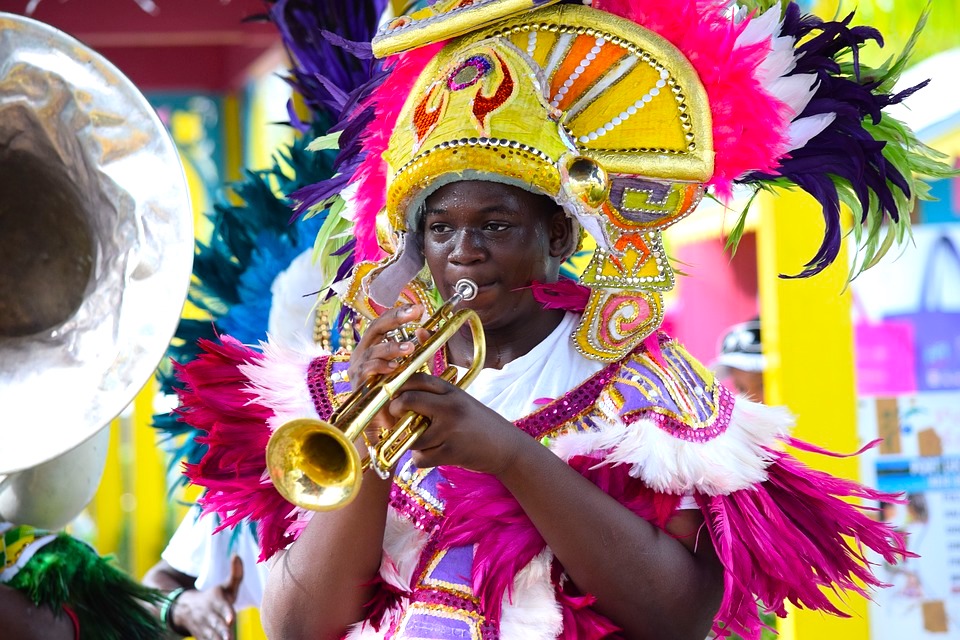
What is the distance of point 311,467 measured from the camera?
1.86m

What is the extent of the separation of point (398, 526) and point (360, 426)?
1.79 ft

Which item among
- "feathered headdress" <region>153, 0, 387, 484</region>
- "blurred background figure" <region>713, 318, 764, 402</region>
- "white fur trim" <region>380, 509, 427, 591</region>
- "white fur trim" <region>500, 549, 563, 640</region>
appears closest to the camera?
"white fur trim" <region>500, 549, 563, 640</region>

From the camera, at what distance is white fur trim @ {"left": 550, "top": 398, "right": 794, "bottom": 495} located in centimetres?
219

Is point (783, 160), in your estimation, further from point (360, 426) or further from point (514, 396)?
point (360, 426)

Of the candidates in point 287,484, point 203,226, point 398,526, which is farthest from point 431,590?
point 203,226

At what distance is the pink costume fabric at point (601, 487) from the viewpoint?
2215 millimetres

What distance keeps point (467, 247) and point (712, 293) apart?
5613 mm

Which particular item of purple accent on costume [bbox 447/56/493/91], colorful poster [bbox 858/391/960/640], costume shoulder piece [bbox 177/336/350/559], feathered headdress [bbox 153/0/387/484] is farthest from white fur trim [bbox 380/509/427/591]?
colorful poster [bbox 858/391/960/640]

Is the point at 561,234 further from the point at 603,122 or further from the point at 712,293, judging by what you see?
the point at 712,293

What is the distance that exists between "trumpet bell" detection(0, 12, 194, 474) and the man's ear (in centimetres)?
87

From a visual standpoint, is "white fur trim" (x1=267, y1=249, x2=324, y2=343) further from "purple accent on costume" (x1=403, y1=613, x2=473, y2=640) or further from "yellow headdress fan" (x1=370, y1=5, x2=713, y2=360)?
"purple accent on costume" (x1=403, y1=613, x2=473, y2=640)

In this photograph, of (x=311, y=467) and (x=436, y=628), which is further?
(x=436, y=628)

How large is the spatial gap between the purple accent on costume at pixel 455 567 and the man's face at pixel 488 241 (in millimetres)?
427

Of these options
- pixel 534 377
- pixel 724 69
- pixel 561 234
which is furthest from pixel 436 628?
pixel 724 69
